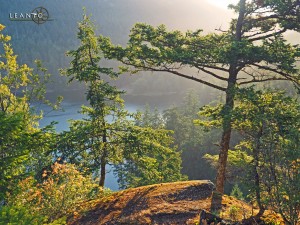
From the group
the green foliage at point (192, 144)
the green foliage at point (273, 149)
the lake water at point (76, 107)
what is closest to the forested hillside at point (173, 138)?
the green foliage at point (273, 149)

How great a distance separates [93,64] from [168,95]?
364 ft

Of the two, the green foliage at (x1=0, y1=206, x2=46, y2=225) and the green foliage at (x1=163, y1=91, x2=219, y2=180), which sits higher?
the green foliage at (x1=0, y1=206, x2=46, y2=225)

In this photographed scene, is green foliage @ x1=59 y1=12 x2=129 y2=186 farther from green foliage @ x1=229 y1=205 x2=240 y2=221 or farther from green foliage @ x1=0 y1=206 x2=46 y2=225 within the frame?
green foliage @ x1=0 y1=206 x2=46 y2=225

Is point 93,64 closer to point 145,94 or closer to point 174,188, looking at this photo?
point 174,188

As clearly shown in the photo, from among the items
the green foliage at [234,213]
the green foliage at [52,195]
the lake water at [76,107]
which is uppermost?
the green foliage at [52,195]

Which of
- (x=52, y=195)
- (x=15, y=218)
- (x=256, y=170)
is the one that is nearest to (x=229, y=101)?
(x=256, y=170)

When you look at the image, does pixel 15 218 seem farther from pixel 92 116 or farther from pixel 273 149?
pixel 92 116

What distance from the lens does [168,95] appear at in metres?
125

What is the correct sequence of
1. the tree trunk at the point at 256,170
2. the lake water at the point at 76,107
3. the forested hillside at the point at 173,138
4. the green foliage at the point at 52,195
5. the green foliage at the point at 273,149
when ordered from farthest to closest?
the lake water at the point at 76,107 → the green foliage at the point at 52,195 → the tree trunk at the point at 256,170 → the forested hillside at the point at 173,138 → the green foliage at the point at 273,149

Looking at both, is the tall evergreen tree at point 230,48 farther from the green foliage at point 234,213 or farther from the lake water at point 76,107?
the lake water at point 76,107

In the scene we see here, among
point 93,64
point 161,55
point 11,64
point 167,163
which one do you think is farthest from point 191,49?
point 167,163

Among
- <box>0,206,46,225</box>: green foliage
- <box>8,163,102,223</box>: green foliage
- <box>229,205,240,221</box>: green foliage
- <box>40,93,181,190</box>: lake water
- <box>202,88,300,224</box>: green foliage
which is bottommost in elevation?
<box>40,93,181,190</box>: lake water

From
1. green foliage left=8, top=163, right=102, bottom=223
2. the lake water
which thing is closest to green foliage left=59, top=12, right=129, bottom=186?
green foliage left=8, top=163, right=102, bottom=223

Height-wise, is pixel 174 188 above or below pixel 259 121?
below
